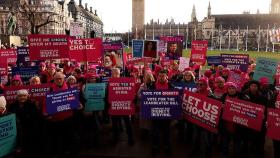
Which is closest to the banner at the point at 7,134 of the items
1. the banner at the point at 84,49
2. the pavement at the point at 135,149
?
the pavement at the point at 135,149

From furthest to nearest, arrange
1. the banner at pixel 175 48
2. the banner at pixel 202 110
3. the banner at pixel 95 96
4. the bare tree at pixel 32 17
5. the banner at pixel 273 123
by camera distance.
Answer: the bare tree at pixel 32 17 → the banner at pixel 175 48 → the banner at pixel 95 96 → the banner at pixel 202 110 → the banner at pixel 273 123

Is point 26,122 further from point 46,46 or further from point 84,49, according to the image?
point 84,49

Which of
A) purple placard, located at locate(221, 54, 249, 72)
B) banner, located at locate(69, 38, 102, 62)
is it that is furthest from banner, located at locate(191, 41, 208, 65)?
banner, located at locate(69, 38, 102, 62)

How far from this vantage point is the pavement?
821cm

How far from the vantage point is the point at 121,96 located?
28.4ft

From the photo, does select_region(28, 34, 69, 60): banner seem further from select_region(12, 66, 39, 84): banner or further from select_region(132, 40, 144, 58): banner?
select_region(132, 40, 144, 58): banner

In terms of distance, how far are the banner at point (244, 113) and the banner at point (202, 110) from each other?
0.71 feet

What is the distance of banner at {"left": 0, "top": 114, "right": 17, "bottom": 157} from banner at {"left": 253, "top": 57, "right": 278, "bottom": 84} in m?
7.42

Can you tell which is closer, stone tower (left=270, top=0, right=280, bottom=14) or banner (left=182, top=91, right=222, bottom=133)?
banner (left=182, top=91, right=222, bottom=133)

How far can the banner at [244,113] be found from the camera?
7.00 metres

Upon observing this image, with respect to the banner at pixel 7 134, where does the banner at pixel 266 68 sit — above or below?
above

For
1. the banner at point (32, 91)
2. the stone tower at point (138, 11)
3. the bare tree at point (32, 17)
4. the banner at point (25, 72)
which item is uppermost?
the stone tower at point (138, 11)

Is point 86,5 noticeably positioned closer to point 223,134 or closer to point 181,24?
point 181,24

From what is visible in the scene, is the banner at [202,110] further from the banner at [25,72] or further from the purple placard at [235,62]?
the purple placard at [235,62]
